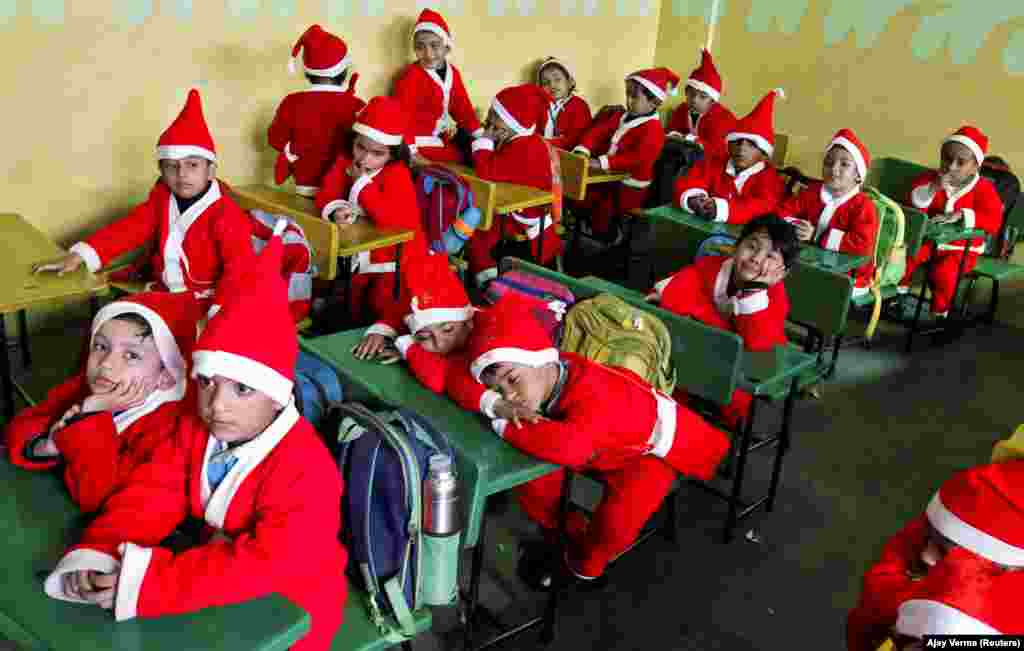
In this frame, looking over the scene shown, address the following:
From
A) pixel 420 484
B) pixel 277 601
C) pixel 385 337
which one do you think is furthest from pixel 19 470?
pixel 385 337

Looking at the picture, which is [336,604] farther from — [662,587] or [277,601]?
[662,587]

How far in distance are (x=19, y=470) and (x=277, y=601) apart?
68 centimetres

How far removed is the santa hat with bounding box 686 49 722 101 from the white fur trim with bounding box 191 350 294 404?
4.85 m

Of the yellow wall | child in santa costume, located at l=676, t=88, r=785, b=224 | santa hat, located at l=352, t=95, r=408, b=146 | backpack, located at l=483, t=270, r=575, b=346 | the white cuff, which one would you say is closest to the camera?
backpack, located at l=483, t=270, r=575, b=346

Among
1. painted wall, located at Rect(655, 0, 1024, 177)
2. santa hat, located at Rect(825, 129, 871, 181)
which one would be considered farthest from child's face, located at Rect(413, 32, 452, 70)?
painted wall, located at Rect(655, 0, 1024, 177)

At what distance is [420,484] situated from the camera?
1.70 metres

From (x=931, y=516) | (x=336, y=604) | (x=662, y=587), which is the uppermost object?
(x=931, y=516)

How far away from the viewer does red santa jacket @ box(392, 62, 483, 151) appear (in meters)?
4.80

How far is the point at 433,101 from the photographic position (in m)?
4.88

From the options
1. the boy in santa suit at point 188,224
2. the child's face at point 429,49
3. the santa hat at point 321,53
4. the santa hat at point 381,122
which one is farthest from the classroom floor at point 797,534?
the child's face at point 429,49

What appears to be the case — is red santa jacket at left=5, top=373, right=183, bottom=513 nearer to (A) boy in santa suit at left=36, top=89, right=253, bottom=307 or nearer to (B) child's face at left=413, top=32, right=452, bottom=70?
(A) boy in santa suit at left=36, top=89, right=253, bottom=307

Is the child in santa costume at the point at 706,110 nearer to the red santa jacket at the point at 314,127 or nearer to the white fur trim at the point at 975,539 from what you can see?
the red santa jacket at the point at 314,127

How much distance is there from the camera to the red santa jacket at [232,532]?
4.71 feet

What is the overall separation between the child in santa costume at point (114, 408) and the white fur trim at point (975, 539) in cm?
144
